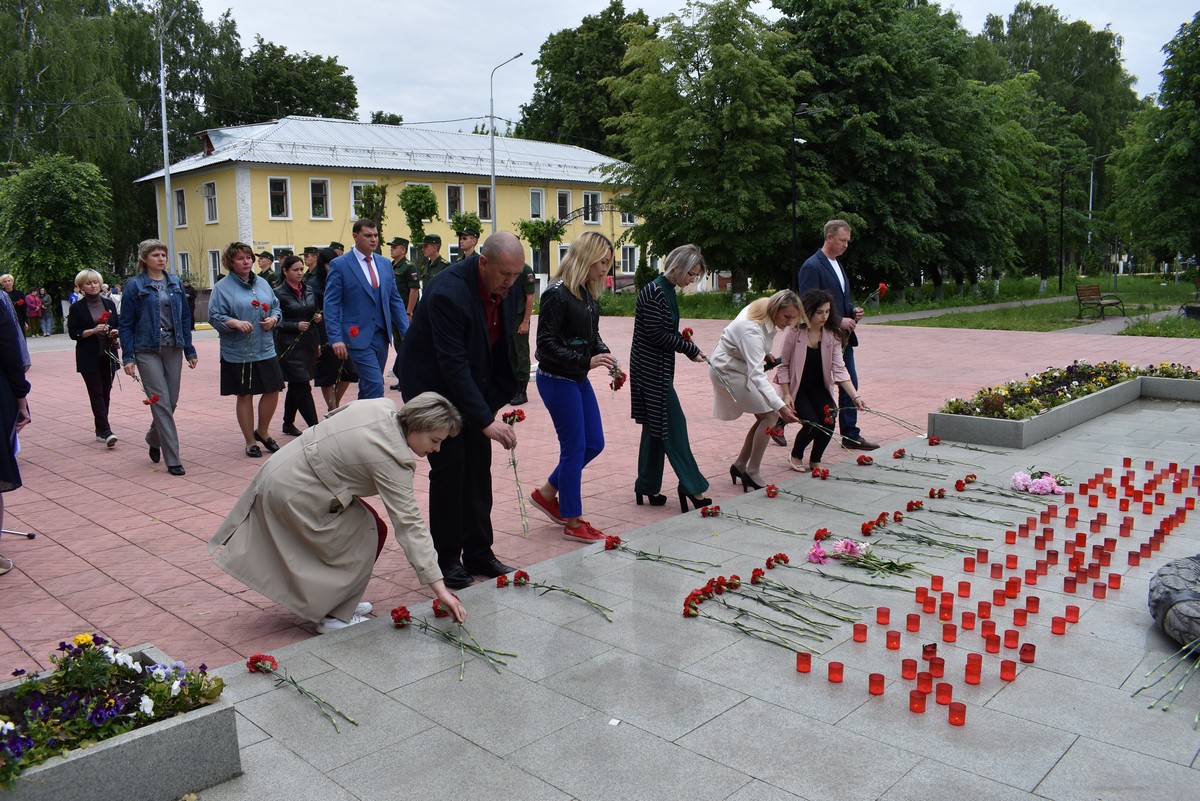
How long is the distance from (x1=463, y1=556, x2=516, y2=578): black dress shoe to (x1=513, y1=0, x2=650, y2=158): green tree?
163 ft

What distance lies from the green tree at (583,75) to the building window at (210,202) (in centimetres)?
2144

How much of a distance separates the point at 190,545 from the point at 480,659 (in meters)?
2.74

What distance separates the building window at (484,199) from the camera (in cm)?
4534

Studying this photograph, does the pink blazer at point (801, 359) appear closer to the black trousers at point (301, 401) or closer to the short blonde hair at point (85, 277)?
the black trousers at point (301, 401)

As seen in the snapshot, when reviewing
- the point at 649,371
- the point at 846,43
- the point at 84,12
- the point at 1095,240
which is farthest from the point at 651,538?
the point at 1095,240

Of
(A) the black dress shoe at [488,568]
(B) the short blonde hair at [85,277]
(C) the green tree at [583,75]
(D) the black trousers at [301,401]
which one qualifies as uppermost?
(C) the green tree at [583,75]

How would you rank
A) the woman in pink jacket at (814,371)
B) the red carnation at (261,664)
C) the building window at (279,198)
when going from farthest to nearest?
the building window at (279,198) → the woman in pink jacket at (814,371) → the red carnation at (261,664)

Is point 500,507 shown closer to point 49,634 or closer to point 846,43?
point 49,634

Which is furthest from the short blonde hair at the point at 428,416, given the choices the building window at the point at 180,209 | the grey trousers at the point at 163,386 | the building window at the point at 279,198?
the building window at the point at 180,209

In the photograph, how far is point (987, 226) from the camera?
105 feet

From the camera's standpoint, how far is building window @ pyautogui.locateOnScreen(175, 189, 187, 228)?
4206cm

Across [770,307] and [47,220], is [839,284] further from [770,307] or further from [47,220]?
[47,220]

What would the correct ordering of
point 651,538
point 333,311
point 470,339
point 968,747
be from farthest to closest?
point 333,311 → point 651,538 → point 470,339 → point 968,747

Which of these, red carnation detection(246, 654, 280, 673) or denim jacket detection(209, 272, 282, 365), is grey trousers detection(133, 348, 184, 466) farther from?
red carnation detection(246, 654, 280, 673)
